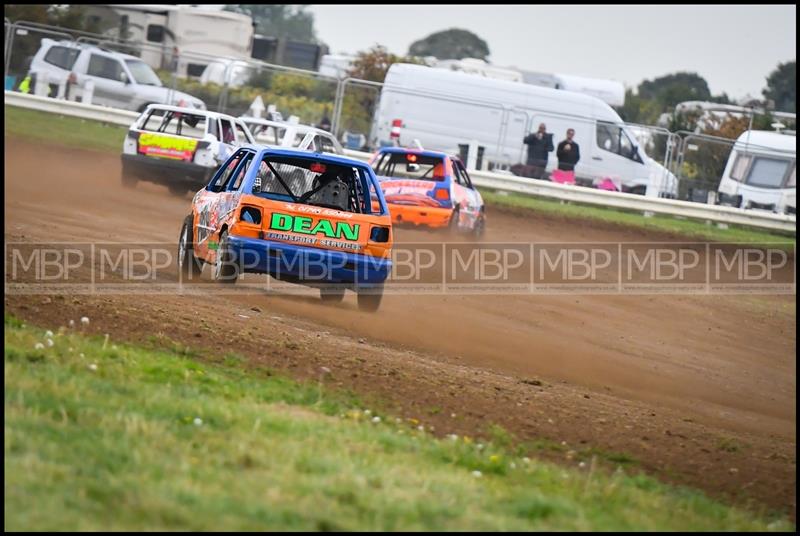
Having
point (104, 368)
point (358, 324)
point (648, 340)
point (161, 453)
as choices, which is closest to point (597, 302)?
point (648, 340)

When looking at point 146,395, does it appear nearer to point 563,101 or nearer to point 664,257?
point 664,257

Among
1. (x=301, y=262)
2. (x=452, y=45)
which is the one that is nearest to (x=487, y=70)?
(x=301, y=262)

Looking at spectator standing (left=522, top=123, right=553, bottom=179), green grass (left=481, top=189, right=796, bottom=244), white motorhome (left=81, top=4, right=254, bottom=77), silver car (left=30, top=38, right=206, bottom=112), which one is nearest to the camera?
green grass (left=481, top=189, right=796, bottom=244)

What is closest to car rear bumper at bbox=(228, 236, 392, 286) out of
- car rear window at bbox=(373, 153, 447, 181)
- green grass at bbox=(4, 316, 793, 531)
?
green grass at bbox=(4, 316, 793, 531)

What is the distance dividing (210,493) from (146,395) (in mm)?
1780

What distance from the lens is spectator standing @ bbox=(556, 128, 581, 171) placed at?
2566 cm

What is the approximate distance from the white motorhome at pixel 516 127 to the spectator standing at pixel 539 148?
19 cm

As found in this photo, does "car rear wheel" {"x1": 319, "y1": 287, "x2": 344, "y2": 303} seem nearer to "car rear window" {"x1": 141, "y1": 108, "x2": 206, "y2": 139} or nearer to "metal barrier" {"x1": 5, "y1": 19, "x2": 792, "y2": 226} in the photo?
"car rear window" {"x1": 141, "y1": 108, "x2": 206, "y2": 139}

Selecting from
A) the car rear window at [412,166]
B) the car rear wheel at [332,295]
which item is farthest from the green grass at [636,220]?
the car rear wheel at [332,295]

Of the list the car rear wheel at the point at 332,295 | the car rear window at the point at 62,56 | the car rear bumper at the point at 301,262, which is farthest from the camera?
the car rear window at the point at 62,56

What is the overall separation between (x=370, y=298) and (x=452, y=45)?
79.5 m

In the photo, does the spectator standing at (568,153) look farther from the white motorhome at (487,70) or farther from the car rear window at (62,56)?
the car rear window at (62,56)

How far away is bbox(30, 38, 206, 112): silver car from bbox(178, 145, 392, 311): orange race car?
15.6 metres

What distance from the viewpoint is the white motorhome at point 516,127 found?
86.4 ft
